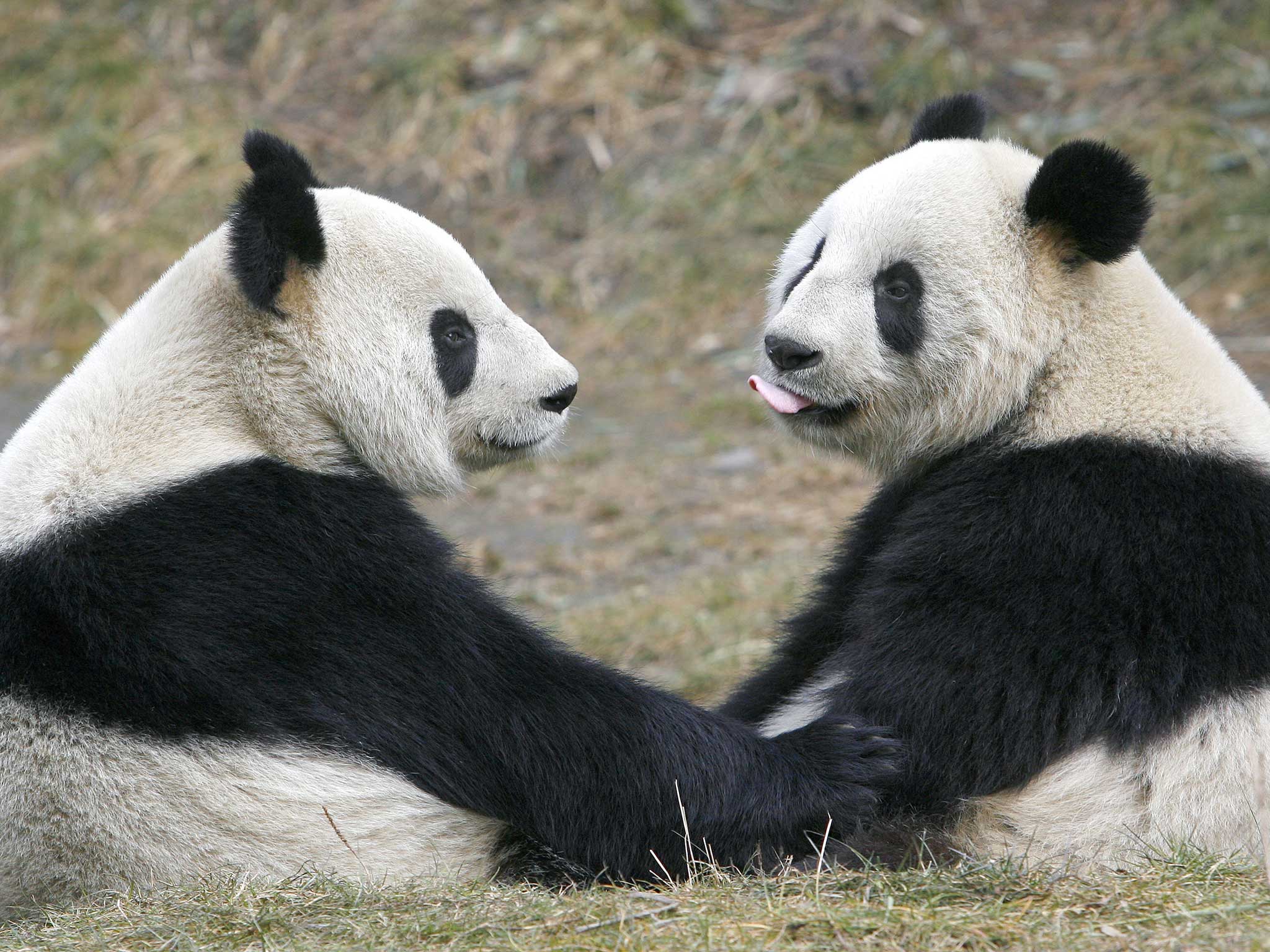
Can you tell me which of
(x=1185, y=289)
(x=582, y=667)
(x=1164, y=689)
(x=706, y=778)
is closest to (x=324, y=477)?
(x=582, y=667)

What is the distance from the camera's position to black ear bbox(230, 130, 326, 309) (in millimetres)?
4012

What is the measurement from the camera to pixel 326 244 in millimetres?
4277

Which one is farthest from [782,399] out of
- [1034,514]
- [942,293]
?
[1034,514]

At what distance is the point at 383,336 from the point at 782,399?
1.25 m

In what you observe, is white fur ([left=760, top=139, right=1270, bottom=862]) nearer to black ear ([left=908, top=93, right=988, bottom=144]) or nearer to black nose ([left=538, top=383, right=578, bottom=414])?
black ear ([left=908, top=93, right=988, bottom=144])

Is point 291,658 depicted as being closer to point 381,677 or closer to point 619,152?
point 381,677

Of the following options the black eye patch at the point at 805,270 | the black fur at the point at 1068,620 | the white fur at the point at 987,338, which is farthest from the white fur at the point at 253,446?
the black fur at the point at 1068,620

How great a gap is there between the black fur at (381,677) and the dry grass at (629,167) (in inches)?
101

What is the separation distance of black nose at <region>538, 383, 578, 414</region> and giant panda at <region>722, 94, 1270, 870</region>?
0.64 metres

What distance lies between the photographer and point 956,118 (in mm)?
4906

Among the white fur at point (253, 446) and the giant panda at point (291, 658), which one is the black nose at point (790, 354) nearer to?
the white fur at point (253, 446)

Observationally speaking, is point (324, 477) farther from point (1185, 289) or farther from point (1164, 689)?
point (1185, 289)

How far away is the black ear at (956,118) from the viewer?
4.90 m

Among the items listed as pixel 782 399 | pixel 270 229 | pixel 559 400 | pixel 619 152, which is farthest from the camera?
pixel 619 152
